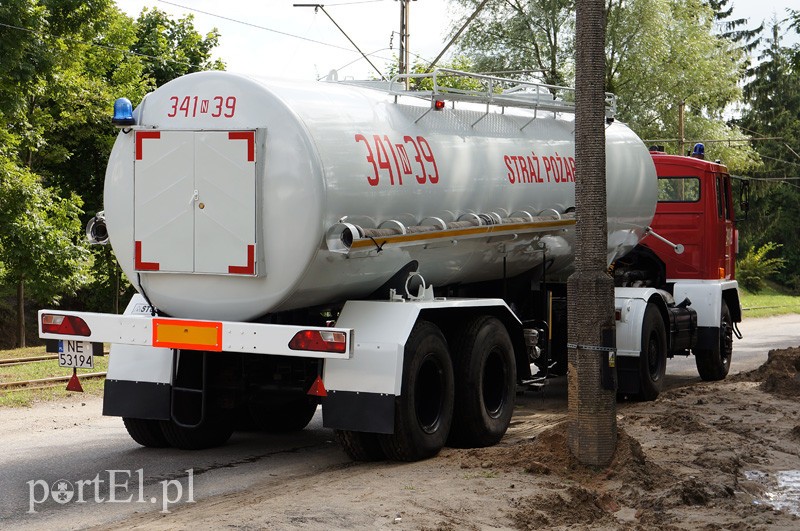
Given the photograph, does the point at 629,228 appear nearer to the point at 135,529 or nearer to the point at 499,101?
the point at 499,101

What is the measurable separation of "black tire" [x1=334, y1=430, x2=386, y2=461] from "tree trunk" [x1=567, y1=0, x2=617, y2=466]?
1580mm

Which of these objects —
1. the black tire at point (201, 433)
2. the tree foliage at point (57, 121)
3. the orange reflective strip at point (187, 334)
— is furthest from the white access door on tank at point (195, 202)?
the tree foliage at point (57, 121)

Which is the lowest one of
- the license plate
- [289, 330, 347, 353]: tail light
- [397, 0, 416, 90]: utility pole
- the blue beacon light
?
the license plate

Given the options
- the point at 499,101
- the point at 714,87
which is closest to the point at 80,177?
the point at 499,101

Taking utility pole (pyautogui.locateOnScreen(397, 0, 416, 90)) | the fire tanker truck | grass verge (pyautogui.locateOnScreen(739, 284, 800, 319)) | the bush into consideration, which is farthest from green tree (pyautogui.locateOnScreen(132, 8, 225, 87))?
the bush

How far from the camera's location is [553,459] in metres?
9.40

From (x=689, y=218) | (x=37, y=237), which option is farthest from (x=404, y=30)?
(x=689, y=218)

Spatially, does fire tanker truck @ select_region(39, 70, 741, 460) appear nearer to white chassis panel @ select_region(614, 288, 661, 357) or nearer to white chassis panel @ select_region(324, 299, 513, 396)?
white chassis panel @ select_region(324, 299, 513, 396)

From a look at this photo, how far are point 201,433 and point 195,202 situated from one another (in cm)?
237

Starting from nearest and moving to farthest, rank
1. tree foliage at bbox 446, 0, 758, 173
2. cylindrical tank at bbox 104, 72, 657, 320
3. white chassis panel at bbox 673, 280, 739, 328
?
cylindrical tank at bbox 104, 72, 657, 320 < white chassis panel at bbox 673, 280, 739, 328 < tree foliage at bbox 446, 0, 758, 173

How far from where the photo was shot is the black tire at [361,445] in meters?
9.59

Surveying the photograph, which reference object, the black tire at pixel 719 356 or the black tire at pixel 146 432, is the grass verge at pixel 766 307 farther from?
the black tire at pixel 146 432

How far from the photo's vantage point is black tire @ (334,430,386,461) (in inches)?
377

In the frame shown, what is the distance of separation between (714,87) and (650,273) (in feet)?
98.4
